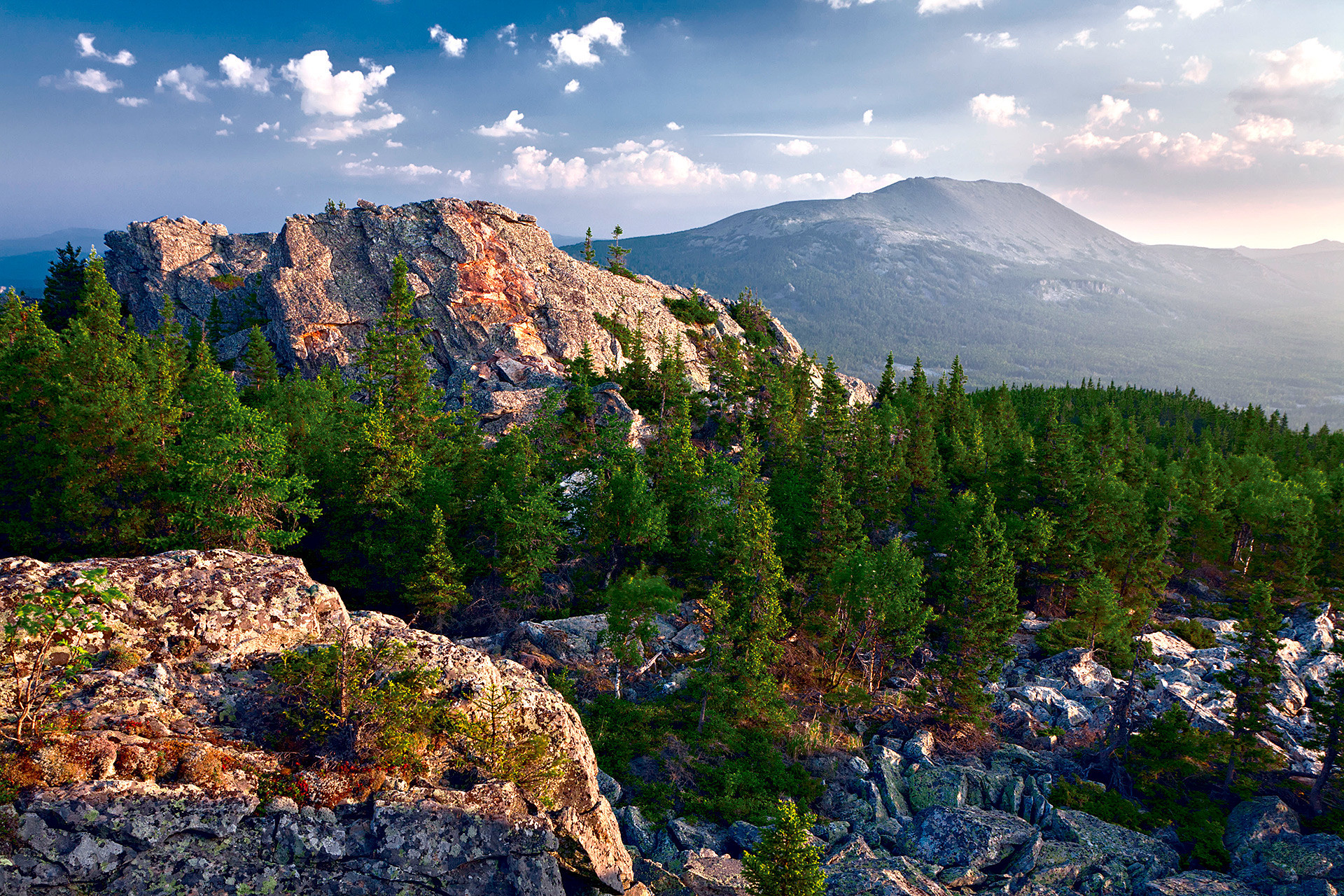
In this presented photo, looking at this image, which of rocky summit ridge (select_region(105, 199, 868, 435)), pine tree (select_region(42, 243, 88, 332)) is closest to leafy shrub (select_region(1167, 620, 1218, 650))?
rocky summit ridge (select_region(105, 199, 868, 435))

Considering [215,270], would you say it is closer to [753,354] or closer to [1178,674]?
[753,354]

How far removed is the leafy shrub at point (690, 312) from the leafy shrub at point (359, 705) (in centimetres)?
8397

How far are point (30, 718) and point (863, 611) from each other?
35.4m

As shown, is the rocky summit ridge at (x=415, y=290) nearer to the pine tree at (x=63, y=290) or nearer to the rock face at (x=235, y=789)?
the pine tree at (x=63, y=290)

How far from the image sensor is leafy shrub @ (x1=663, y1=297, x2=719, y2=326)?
9475 centimetres

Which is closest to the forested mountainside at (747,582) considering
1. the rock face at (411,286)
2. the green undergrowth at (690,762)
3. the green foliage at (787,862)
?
the green undergrowth at (690,762)

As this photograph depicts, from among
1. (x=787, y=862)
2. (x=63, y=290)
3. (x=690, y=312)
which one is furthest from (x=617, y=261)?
(x=787, y=862)

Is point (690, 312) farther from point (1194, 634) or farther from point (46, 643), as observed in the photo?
point (46, 643)

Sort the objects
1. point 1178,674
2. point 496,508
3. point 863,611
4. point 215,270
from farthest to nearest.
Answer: point 215,270
point 1178,674
point 863,611
point 496,508

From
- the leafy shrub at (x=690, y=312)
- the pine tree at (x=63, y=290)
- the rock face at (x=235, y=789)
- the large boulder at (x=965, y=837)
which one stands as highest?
the leafy shrub at (x=690, y=312)

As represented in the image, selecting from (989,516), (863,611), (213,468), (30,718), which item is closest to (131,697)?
(30,718)

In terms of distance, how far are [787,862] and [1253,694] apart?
32712mm

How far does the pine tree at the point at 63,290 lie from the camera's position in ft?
222

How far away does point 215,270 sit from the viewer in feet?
267
